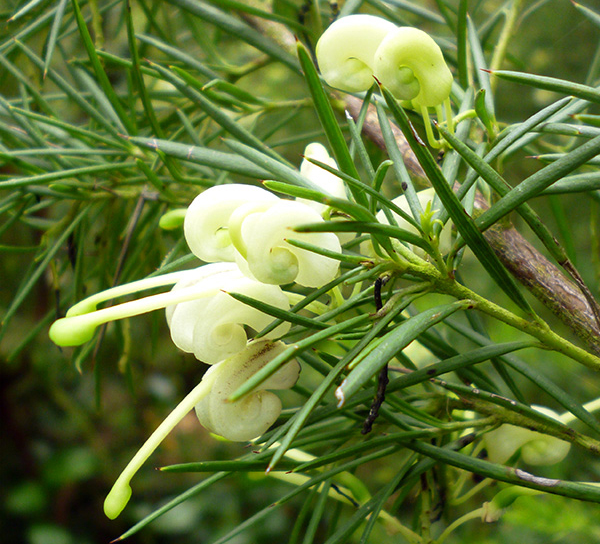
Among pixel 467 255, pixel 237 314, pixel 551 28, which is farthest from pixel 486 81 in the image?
pixel 467 255

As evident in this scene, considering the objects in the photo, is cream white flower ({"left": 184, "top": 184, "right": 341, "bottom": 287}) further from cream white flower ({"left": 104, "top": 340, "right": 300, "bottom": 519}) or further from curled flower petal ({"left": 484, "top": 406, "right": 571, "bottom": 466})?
curled flower petal ({"left": 484, "top": 406, "right": 571, "bottom": 466})

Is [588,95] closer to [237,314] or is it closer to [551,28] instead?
[237,314]

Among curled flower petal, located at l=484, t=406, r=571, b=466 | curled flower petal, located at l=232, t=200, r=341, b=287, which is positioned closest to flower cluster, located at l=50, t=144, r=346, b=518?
curled flower petal, located at l=232, t=200, r=341, b=287

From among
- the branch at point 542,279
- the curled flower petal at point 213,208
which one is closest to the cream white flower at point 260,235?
the curled flower petal at point 213,208

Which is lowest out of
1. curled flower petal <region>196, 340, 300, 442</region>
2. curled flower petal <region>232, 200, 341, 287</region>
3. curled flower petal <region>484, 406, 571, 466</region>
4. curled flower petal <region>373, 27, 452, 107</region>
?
curled flower petal <region>484, 406, 571, 466</region>

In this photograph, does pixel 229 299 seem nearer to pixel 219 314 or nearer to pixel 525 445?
pixel 219 314
